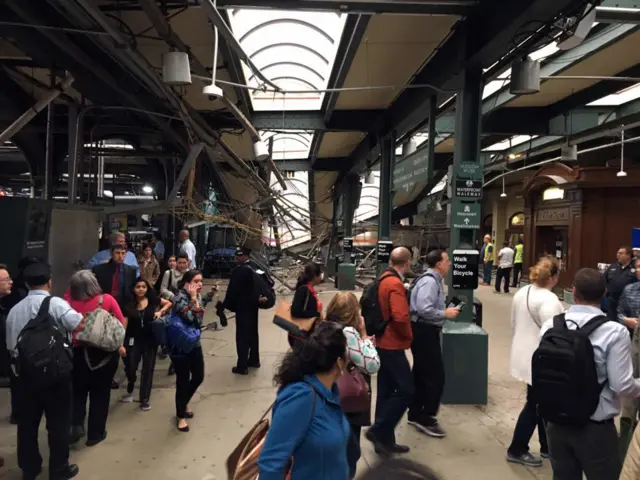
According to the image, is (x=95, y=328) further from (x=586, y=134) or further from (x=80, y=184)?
(x=586, y=134)

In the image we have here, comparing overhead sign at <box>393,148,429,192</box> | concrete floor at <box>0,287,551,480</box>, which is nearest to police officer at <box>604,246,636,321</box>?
concrete floor at <box>0,287,551,480</box>

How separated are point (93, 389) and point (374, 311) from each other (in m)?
2.43

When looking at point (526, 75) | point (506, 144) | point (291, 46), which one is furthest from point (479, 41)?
point (506, 144)

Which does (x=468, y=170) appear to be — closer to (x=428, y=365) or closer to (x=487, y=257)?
(x=428, y=365)

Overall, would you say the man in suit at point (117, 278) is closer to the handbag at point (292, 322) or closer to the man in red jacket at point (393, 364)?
the handbag at point (292, 322)

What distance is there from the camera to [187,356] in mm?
4203

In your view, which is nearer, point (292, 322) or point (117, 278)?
point (292, 322)

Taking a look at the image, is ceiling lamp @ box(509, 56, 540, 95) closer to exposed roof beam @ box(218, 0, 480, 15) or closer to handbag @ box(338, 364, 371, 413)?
exposed roof beam @ box(218, 0, 480, 15)

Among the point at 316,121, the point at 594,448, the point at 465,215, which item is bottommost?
the point at 594,448

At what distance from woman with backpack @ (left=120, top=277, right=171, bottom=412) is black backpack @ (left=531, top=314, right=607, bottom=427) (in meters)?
3.60

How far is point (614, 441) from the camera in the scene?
2.48 metres

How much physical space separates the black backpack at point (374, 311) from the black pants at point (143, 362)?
2.34 metres

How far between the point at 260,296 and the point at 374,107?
180 inches

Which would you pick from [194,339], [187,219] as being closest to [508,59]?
[194,339]
